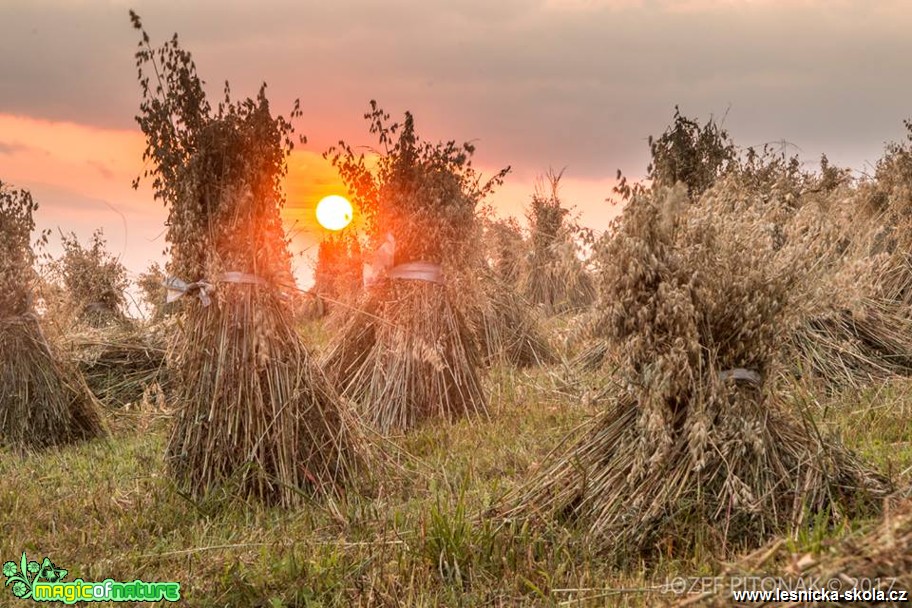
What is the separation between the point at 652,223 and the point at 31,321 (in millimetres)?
5906

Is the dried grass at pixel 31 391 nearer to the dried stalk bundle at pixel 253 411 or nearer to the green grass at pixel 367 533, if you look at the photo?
the green grass at pixel 367 533

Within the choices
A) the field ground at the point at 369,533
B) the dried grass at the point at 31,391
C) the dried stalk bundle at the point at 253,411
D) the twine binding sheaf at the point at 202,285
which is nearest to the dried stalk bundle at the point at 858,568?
the field ground at the point at 369,533

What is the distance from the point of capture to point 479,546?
385cm

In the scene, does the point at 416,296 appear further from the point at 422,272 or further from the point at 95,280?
the point at 95,280

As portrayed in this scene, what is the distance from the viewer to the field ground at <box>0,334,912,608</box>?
363 cm

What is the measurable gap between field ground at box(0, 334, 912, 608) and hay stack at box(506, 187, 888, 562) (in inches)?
7.5

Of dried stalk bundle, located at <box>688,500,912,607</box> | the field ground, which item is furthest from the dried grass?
dried stalk bundle, located at <box>688,500,912,607</box>

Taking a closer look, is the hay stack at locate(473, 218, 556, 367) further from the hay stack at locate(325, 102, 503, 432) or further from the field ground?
the field ground

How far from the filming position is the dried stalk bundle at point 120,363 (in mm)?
9594

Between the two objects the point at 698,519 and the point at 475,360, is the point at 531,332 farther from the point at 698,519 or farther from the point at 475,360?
the point at 698,519

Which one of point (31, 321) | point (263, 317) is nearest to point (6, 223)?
point (31, 321)

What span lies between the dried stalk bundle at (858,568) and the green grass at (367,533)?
0.24m

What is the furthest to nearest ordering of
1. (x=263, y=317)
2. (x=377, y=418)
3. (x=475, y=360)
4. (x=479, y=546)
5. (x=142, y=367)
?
1. (x=142, y=367)
2. (x=475, y=360)
3. (x=377, y=418)
4. (x=263, y=317)
5. (x=479, y=546)

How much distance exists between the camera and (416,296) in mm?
7668
